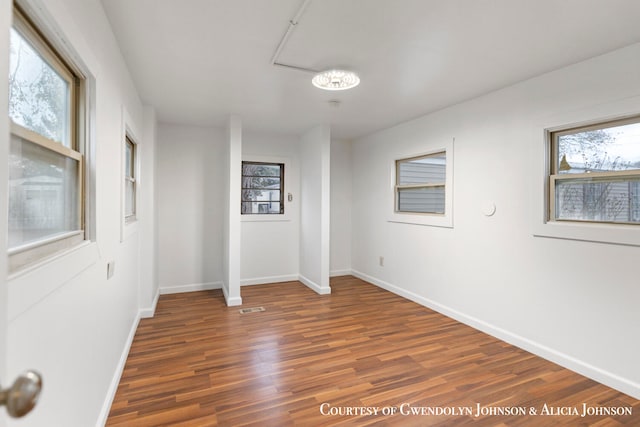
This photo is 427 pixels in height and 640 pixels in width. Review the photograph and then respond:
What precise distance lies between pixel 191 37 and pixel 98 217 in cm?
131

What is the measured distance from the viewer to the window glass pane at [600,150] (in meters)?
2.31

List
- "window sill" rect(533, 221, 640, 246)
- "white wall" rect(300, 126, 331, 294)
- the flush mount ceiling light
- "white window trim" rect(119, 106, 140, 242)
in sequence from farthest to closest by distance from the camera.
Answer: "white wall" rect(300, 126, 331, 294) → the flush mount ceiling light → "white window trim" rect(119, 106, 140, 242) → "window sill" rect(533, 221, 640, 246)

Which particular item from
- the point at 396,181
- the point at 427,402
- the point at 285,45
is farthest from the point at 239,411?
the point at 396,181

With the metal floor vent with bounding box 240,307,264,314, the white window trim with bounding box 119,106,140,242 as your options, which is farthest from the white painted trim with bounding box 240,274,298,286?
the white window trim with bounding box 119,106,140,242

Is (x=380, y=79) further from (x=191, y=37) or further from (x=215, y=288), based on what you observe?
(x=215, y=288)

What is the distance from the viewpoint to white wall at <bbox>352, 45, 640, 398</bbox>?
7.57 ft

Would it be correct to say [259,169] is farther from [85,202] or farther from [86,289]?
[86,289]

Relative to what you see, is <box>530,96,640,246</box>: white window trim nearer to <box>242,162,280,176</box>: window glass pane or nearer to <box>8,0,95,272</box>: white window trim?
<box>8,0,95,272</box>: white window trim

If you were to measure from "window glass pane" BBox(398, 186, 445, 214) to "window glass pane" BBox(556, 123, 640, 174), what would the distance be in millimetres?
1365

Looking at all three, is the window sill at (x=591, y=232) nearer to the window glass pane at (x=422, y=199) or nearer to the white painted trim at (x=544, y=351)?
the white painted trim at (x=544, y=351)

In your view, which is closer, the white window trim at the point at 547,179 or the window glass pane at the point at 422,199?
the white window trim at the point at 547,179

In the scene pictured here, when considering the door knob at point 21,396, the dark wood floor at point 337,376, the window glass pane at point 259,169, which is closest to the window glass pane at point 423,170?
the dark wood floor at point 337,376

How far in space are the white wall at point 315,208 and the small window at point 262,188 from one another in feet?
1.22

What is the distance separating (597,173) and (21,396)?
10.9 ft
